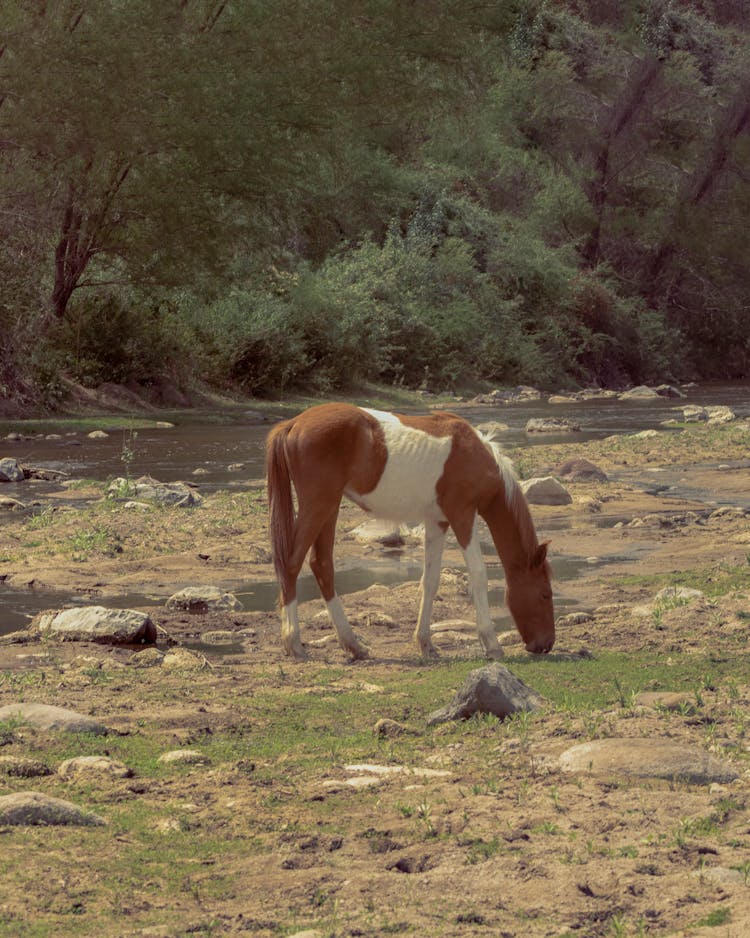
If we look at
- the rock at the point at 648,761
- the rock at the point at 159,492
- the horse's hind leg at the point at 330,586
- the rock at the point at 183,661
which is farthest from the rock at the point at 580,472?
the rock at the point at 648,761

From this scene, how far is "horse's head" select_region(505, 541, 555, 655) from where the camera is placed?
838 cm

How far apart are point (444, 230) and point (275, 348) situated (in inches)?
570

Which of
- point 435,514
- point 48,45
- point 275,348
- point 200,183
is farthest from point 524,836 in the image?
point 275,348

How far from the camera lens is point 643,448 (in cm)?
2230

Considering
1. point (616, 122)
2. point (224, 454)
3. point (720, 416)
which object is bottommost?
point (720, 416)

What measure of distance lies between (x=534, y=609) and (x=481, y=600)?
1.18ft

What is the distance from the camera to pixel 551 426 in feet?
92.2

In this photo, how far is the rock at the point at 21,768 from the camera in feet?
17.6

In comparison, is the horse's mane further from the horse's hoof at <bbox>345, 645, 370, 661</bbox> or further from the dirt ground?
the horse's hoof at <bbox>345, 645, 370, 661</bbox>

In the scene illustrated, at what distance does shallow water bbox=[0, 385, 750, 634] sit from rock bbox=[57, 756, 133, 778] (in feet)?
12.7

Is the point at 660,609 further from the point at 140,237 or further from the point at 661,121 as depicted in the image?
the point at 661,121

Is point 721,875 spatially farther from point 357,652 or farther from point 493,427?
point 493,427

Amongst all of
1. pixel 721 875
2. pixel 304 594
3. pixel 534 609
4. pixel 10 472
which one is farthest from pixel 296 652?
pixel 10 472

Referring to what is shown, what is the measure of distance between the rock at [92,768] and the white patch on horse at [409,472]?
129 inches
